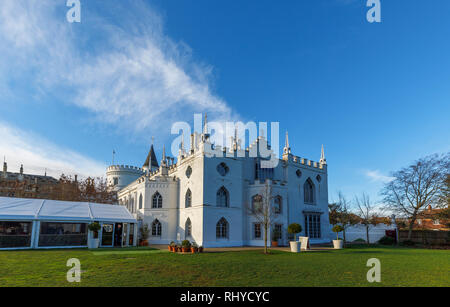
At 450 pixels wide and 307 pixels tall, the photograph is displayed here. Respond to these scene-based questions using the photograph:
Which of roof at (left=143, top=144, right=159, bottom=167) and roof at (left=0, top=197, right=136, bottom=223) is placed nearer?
roof at (left=0, top=197, right=136, bottom=223)

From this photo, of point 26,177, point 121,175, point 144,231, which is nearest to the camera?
point 144,231

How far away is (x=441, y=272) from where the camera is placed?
11.2 metres

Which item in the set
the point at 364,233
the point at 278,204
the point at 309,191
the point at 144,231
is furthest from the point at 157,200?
the point at 364,233

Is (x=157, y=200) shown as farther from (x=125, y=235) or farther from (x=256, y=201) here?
(x=256, y=201)

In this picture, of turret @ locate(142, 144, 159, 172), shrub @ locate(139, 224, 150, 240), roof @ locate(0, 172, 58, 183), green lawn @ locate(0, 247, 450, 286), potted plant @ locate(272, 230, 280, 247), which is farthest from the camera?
roof @ locate(0, 172, 58, 183)

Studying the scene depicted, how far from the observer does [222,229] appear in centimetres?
2525

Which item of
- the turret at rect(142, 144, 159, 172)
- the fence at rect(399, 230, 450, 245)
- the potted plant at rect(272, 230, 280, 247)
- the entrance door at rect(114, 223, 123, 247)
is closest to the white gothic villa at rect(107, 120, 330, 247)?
the potted plant at rect(272, 230, 280, 247)

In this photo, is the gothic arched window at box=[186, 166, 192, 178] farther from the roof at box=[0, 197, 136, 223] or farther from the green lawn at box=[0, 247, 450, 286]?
the green lawn at box=[0, 247, 450, 286]

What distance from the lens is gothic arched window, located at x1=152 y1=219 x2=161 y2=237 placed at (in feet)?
92.2

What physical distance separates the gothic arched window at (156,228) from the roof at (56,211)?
12.9ft

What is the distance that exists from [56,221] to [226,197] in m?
13.7

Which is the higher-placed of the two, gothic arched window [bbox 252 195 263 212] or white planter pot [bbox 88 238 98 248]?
gothic arched window [bbox 252 195 263 212]
